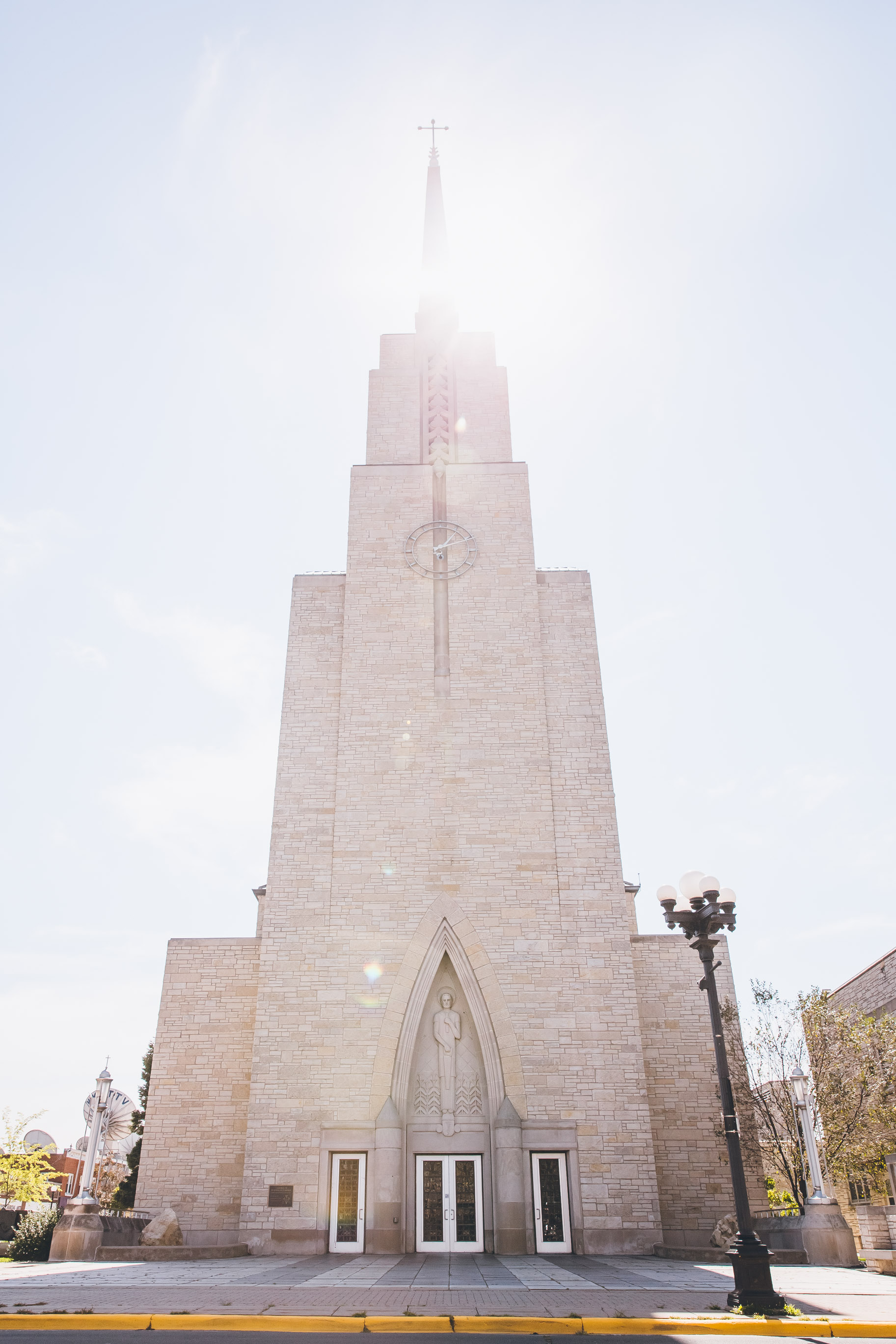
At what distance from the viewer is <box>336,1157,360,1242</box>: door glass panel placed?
15.5 m

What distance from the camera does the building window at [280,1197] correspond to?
51.4 feet

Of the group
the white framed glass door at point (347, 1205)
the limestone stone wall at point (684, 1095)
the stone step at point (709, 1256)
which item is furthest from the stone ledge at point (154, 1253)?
the limestone stone wall at point (684, 1095)

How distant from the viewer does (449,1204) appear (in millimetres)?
15805

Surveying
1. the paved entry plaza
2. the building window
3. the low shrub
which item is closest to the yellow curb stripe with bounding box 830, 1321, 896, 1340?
the paved entry plaza

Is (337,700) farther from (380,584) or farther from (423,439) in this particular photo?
(423,439)

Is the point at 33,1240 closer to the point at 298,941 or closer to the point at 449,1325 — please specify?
the point at 298,941

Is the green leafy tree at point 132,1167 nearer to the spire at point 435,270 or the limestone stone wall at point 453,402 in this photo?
the limestone stone wall at point 453,402

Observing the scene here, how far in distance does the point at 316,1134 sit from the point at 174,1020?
4503 mm

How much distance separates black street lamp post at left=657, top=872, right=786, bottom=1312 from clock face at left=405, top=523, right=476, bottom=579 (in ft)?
40.0

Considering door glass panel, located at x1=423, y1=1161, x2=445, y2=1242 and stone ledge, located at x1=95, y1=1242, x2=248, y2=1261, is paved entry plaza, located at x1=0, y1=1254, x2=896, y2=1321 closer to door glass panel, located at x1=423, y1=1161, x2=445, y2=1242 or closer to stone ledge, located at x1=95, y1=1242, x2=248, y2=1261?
stone ledge, located at x1=95, y1=1242, x2=248, y2=1261

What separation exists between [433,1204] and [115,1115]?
912 cm

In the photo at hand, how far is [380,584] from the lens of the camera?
21.5 m

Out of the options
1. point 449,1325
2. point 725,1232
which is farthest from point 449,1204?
point 449,1325

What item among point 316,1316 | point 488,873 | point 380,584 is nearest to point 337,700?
point 380,584
